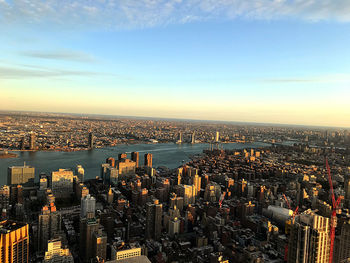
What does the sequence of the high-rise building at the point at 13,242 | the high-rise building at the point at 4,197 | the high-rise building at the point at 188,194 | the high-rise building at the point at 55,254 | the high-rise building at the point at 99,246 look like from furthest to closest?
the high-rise building at the point at 188,194 < the high-rise building at the point at 4,197 < the high-rise building at the point at 99,246 < the high-rise building at the point at 55,254 < the high-rise building at the point at 13,242

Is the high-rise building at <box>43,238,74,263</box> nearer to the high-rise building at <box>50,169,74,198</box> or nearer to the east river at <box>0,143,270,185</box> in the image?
the high-rise building at <box>50,169,74,198</box>

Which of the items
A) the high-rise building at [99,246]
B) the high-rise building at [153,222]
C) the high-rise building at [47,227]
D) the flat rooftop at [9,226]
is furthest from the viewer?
the high-rise building at [153,222]

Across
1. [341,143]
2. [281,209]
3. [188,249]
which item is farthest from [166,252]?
[341,143]

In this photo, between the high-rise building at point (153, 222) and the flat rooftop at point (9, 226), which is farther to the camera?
the high-rise building at point (153, 222)

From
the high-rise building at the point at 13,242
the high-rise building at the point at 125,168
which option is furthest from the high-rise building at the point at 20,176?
the high-rise building at the point at 13,242

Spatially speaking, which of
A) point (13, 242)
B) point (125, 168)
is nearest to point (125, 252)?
point (13, 242)

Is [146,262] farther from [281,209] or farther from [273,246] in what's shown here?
[281,209]

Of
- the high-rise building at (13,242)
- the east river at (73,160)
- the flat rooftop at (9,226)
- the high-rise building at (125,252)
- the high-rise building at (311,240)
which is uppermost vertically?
the high-rise building at (311,240)

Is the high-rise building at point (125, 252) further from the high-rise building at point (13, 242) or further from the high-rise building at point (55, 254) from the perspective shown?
the high-rise building at point (13, 242)
